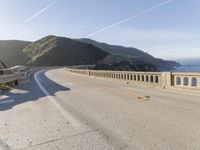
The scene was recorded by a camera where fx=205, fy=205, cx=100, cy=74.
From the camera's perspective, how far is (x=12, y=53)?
440 ft

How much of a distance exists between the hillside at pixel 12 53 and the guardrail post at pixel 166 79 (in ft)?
386

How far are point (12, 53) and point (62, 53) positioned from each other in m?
35.5

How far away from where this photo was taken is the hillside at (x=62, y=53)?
11481cm

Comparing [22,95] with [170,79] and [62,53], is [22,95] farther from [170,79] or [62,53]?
[62,53]

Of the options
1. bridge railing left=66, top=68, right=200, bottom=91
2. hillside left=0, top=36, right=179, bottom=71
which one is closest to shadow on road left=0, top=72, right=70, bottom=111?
bridge railing left=66, top=68, right=200, bottom=91

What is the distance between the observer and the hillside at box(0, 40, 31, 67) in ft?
402

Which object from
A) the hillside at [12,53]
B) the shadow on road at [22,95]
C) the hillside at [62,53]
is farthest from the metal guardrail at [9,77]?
the hillside at [12,53]

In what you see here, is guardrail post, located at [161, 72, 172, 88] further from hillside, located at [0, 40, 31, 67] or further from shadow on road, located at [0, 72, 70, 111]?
hillside, located at [0, 40, 31, 67]

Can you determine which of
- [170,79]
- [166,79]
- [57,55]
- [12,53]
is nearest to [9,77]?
[166,79]

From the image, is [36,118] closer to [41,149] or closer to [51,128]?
[51,128]

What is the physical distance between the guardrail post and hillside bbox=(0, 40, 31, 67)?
118m

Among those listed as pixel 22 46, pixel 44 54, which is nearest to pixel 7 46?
pixel 22 46

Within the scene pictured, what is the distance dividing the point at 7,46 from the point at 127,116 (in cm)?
15502

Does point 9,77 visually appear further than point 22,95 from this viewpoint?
Yes
